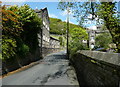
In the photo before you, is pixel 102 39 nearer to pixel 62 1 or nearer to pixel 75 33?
pixel 75 33

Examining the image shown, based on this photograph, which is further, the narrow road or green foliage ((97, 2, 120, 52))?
the narrow road

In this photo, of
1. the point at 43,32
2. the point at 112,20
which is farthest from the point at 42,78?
the point at 43,32

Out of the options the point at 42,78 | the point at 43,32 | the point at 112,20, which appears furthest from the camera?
the point at 43,32

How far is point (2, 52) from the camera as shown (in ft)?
30.4

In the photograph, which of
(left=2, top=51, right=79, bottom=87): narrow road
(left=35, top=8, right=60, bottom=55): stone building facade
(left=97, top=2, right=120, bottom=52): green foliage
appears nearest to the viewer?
(left=97, top=2, right=120, bottom=52): green foliage

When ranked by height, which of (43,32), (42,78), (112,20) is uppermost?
(43,32)

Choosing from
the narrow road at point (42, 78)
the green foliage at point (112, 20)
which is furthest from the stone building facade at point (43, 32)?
the green foliage at point (112, 20)

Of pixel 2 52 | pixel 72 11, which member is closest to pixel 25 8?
pixel 2 52

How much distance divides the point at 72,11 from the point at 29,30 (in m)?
11.1

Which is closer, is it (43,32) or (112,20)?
(112,20)

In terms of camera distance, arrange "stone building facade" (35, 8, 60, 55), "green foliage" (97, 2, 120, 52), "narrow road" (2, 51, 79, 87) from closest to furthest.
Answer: "green foliage" (97, 2, 120, 52) < "narrow road" (2, 51, 79, 87) < "stone building facade" (35, 8, 60, 55)

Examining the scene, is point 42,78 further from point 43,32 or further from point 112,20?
point 43,32

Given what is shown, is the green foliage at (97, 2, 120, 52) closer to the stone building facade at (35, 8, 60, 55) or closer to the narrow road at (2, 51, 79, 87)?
the narrow road at (2, 51, 79, 87)

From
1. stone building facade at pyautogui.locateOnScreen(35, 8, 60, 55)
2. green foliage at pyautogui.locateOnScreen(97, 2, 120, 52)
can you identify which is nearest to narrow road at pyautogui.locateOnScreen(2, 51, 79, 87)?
green foliage at pyautogui.locateOnScreen(97, 2, 120, 52)
